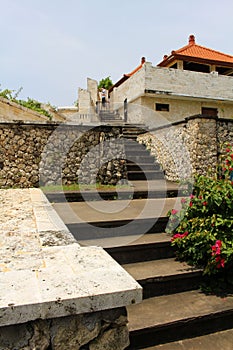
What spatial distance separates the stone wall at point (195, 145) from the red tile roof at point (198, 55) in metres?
8.01

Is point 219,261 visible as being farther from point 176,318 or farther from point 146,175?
point 146,175

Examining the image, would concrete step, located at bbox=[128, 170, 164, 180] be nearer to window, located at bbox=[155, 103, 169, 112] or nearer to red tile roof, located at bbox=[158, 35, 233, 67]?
window, located at bbox=[155, 103, 169, 112]

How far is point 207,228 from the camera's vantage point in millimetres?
2461

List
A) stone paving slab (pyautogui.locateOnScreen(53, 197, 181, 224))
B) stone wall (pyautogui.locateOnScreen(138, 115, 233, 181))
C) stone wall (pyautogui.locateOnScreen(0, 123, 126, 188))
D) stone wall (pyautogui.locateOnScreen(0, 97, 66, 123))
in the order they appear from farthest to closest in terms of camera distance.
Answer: stone wall (pyautogui.locateOnScreen(0, 97, 66, 123)) < stone wall (pyautogui.locateOnScreen(138, 115, 233, 181)) < stone wall (pyautogui.locateOnScreen(0, 123, 126, 188)) < stone paving slab (pyautogui.locateOnScreen(53, 197, 181, 224))

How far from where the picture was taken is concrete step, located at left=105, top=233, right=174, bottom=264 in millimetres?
2482

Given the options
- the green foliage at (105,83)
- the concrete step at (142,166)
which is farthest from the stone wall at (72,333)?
the green foliage at (105,83)

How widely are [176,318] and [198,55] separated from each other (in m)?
Answer: 15.3

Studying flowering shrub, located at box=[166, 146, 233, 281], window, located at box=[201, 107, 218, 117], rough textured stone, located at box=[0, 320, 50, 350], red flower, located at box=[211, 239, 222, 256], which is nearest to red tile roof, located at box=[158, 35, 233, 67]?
window, located at box=[201, 107, 218, 117]

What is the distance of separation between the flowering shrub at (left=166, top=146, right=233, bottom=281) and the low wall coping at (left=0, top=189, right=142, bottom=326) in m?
1.15

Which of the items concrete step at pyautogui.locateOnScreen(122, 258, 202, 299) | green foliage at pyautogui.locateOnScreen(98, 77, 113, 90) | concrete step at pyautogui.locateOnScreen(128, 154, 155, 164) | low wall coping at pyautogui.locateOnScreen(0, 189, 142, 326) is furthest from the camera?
green foliage at pyautogui.locateOnScreen(98, 77, 113, 90)

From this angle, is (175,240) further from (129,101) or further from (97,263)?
(129,101)

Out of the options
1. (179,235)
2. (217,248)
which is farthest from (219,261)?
(179,235)

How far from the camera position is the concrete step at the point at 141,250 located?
8.14 feet

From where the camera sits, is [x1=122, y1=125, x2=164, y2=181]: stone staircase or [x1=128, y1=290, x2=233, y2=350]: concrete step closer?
[x1=128, y1=290, x2=233, y2=350]: concrete step
